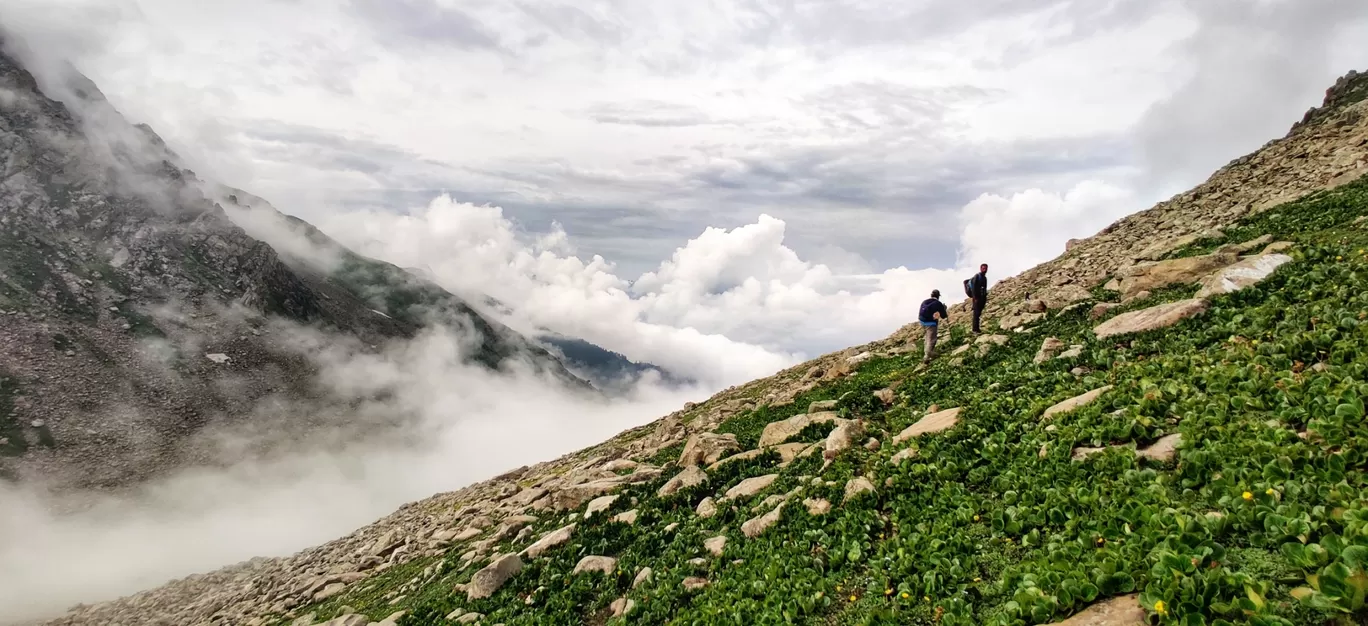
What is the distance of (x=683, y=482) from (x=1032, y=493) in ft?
44.6

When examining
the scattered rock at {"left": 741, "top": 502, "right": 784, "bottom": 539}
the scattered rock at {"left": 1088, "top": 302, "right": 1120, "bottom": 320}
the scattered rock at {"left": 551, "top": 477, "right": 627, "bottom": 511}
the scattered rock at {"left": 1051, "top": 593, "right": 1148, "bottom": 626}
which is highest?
the scattered rock at {"left": 1088, "top": 302, "right": 1120, "bottom": 320}

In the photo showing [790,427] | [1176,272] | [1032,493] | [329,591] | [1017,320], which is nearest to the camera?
[1032,493]

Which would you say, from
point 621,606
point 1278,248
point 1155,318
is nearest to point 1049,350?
point 1155,318

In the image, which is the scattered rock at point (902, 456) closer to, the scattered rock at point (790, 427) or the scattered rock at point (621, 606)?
the scattered rock at point (790, 427)

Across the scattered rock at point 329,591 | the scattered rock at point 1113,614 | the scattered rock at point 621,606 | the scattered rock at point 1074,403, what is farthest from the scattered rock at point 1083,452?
the scattered rock at point 329,591

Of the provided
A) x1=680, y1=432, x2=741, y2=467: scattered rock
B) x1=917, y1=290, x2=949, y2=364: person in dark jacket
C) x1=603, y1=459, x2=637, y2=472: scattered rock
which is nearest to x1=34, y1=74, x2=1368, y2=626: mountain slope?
x1=680, y1=432, x2=741, y2=467: scattered rock

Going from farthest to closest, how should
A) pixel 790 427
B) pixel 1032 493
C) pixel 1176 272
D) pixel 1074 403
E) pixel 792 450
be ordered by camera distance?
1. pixel 1176 272
2. pixel 790 427
3. pixel 792 450
4. pixel 1074 403
5. pixel 1032 493

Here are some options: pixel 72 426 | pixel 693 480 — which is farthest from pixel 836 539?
pixel 72 426

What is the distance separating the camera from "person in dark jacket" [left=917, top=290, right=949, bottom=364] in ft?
97.2

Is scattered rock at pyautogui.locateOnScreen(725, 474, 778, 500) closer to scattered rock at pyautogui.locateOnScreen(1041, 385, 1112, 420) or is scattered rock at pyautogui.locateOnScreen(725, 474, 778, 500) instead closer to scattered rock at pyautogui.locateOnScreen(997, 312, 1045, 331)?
scattered rock at pyautogui.locateOnScreen(1041, 385, 1112, 420)

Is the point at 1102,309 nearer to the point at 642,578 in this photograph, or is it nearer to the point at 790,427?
the point at 790,427

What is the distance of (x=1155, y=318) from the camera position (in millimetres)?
18188

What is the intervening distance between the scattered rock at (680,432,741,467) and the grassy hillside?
8.56 feet

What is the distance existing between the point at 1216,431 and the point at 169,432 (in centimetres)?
22898
